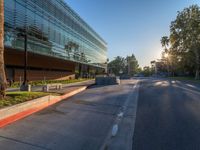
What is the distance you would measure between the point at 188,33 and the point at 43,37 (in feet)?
117

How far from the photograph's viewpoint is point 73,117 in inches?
331

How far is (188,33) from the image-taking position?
4941 centimetres

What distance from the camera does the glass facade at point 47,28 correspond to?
21.2 m

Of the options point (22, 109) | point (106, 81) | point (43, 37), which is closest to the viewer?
point (22, 109)

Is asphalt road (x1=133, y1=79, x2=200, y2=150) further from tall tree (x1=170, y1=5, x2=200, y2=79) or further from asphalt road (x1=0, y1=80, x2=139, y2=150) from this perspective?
tall tree (x1=170, y1=5, x2=200, y2=79)

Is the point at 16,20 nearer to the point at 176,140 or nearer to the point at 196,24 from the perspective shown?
the point at 176,140

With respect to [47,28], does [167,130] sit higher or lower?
lower

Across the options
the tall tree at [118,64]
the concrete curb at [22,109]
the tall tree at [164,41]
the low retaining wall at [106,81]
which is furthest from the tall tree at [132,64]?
the concrete curb at [22,109]

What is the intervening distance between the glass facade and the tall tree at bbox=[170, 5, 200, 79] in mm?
22410

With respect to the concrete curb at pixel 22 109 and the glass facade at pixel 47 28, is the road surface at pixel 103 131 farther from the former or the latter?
the glass facade at pixel 47 28

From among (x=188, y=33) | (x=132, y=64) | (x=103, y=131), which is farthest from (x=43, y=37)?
(x=132, y=64)

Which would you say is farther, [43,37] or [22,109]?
[43,37]

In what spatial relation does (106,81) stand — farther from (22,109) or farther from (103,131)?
(103,131)

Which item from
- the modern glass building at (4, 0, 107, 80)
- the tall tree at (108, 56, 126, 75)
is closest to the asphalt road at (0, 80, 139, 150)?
the modern glass building at (4, 0, 107, 80)
